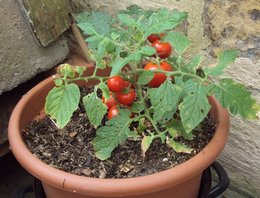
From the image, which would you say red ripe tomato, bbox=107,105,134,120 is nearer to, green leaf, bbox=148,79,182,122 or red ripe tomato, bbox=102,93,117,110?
red ripe tomato, bbox=102,93,117,110

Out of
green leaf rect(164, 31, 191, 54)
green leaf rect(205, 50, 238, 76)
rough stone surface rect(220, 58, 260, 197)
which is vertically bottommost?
rough stone surface rect(220, 58, 260, 197)

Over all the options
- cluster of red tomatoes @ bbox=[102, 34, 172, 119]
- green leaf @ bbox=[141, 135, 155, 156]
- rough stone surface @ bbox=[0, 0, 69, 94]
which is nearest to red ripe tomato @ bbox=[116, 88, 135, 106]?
cluster of red tomatoes @ bbox=[102, 34, 172, 119]

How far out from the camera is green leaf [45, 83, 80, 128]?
1113mm

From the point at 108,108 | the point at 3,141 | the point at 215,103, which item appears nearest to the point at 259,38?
the point at 215,103

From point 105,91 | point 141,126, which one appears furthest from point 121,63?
point 141,126

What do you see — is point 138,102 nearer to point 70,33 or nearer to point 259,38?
point 259,38

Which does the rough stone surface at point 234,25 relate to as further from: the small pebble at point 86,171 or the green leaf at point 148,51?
the small pebble at point 86,171

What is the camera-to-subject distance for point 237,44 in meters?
1.37

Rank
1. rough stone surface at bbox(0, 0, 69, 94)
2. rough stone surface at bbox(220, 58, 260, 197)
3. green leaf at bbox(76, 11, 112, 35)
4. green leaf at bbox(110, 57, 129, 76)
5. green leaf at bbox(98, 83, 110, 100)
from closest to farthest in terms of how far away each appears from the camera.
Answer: green leaf at bbox(110, 57, 129, 76) → green leaf at bbox(98, 83, 110, 100) → green leaf at bbox(76, 11, 112, 35) → rough stone surface at bbox(220, 58, 260, 197) → rough stone surface at bbox(0, 0, 69, 94)

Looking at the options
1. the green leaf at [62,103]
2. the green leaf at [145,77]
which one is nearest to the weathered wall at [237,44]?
the green leaf at [145,77]

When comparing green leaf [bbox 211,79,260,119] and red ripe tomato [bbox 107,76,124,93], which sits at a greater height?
red ripe tomato [bbox 107,76,124,93]

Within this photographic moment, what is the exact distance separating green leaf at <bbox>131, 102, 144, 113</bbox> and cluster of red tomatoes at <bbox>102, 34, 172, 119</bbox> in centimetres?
1

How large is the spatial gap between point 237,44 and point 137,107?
0.38 m

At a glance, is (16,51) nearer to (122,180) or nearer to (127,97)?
(127,97)
